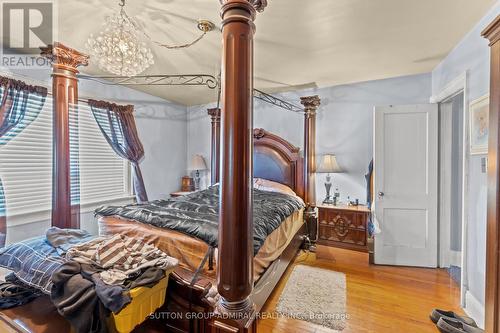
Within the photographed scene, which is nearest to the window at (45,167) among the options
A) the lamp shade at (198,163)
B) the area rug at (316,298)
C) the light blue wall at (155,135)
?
the light blue wall at (155,135)

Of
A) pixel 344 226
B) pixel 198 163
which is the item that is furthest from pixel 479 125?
pixel 198 163

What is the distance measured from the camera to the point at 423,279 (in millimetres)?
2623

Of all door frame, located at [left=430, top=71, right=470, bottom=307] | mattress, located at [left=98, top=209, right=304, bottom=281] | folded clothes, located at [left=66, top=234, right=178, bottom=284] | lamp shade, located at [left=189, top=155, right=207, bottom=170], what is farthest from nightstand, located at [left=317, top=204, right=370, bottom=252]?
folded clothes, located at [left=66, top=234, right=178, bottom=284]

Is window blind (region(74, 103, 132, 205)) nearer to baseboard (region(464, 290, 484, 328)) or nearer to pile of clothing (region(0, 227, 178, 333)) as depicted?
pile of clothing (region(0, 227, 178, 333))

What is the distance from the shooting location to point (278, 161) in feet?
12.7

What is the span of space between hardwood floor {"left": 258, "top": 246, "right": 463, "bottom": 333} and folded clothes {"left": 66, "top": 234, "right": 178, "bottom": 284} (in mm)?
1090

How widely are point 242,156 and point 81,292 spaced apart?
Result: 1.06 m

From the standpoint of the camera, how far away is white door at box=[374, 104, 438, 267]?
9.42ft

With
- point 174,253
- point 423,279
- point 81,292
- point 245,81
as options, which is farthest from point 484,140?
point 81,292

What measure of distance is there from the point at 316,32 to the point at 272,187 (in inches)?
85.0

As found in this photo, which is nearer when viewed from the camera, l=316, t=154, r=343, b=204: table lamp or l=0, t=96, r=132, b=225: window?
l=0, t=96, r=132, b=225: window

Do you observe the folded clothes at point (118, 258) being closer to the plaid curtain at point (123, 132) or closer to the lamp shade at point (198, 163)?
the plaid curtain at point (123, 132)

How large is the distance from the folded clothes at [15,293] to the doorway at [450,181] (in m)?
4.07

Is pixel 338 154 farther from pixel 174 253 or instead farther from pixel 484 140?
pixel 174 253
